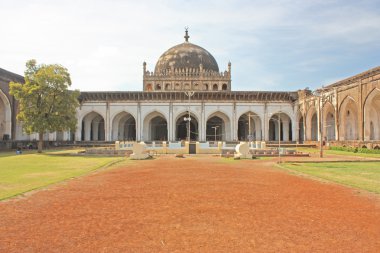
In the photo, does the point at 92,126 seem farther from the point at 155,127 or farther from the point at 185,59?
the point at 185,59

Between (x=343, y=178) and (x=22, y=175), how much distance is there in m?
11.6

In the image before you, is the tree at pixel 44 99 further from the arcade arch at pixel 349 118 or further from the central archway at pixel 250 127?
the arcade arch at pixel 349 118

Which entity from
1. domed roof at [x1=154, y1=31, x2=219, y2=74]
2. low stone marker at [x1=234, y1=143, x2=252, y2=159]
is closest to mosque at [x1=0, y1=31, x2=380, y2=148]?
domed roof at [x1=154, y1=31, x2=219, y2=74]

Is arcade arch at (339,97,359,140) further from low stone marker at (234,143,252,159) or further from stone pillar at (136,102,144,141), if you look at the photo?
stone pillar at (136,102,144,141)

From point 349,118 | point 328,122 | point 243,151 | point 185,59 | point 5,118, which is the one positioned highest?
point 185,59

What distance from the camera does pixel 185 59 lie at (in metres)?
49.0

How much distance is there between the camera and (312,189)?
916 centimetres

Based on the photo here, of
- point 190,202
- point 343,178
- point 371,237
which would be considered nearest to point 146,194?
point 190,202

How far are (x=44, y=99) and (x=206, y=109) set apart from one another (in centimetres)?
2150

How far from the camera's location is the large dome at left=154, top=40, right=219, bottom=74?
4881 cm

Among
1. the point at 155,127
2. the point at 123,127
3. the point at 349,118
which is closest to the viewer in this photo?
the point at 349,118

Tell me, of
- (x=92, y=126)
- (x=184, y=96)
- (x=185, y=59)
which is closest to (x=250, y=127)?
(x=184, y=96)

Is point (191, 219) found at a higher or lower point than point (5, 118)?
lower

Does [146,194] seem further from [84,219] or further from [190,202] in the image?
[84,219]
